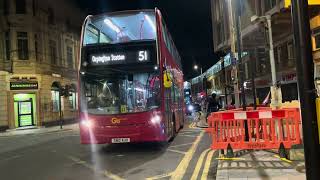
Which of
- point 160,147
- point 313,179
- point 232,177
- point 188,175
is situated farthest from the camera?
point 160,147

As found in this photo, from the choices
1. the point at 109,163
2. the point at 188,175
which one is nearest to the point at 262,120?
the point at 188,175

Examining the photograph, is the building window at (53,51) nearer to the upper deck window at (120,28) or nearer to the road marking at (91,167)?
the upper deck window at (120,28)

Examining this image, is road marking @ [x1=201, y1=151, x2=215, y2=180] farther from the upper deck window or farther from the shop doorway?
the shop doorway

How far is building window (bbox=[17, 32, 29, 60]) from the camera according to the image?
3762cm

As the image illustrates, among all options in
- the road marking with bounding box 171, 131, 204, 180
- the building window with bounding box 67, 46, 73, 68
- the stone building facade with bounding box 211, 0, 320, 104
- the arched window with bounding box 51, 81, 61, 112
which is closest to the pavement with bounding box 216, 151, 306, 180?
the road marking with bounding box 171, 131, 204, 180

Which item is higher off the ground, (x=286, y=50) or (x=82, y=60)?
(x=286, y=50)

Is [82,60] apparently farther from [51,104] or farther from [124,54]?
[51,104]

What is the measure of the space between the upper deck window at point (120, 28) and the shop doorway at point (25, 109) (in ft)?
82.1

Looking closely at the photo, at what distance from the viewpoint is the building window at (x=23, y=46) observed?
3762 centimetres

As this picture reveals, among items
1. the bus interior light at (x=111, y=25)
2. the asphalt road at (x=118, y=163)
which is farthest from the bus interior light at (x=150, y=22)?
the asphalt road at (x=118, y=163)

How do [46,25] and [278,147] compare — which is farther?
[46,25]

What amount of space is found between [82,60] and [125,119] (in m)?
2.20

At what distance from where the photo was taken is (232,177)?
8531mm

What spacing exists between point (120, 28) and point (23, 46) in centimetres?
2526
